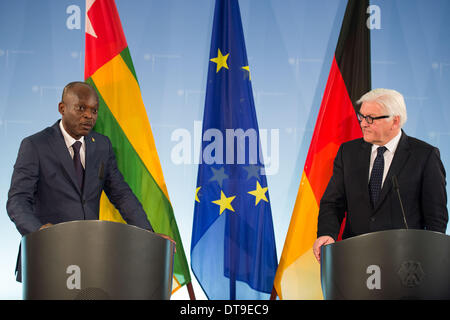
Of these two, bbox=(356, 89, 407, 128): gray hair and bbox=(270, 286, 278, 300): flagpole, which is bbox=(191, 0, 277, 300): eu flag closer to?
bbox=(270, 286, 278, 300): flagpole

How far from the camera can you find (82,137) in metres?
2.85

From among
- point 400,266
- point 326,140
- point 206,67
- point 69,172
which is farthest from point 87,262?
point 206,67

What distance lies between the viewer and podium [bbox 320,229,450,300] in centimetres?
186

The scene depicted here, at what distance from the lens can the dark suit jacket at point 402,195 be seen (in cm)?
253

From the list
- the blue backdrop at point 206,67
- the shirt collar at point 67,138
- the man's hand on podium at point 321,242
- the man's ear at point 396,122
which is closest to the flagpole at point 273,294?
the blue backdrop at point 206,67

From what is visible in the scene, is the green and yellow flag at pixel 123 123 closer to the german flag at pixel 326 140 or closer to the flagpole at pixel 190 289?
the flagpole at pixel 190 289

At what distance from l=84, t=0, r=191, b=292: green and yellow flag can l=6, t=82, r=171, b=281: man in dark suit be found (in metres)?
0.43

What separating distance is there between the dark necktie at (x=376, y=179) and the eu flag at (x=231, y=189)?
90 cm

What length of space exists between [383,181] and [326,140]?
2.56 feet

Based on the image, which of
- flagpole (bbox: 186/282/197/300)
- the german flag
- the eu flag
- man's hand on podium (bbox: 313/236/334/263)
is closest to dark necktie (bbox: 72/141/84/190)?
the eu flag

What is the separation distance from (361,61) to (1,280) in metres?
2.87

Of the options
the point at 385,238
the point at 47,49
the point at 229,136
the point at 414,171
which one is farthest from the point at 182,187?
the point at 385,238
